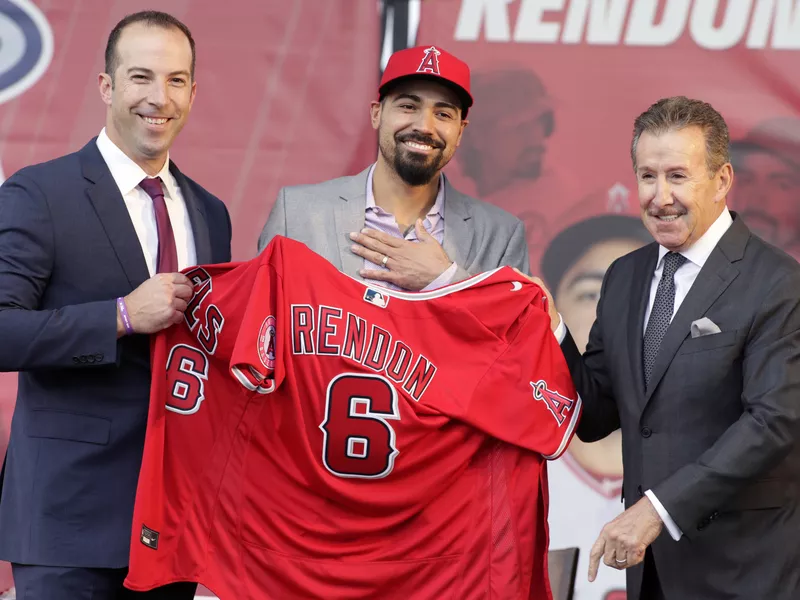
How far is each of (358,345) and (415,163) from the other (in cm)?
50

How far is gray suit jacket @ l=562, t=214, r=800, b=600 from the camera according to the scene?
183 cm

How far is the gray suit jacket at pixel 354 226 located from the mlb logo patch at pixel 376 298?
0.18 meters

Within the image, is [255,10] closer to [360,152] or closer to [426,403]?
[360,152]

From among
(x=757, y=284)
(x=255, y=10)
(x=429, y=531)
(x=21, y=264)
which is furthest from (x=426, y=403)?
(x=255, y=10)

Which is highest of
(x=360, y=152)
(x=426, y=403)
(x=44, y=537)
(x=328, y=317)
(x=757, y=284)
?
(x=360, y=152)

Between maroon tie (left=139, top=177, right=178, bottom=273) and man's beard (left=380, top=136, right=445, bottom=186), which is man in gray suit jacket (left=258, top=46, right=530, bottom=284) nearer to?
man's beard (left=380, top=136, right=445, bottom=186)

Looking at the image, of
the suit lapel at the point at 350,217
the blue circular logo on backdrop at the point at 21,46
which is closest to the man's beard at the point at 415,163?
the suit lapel at the point at 350,217

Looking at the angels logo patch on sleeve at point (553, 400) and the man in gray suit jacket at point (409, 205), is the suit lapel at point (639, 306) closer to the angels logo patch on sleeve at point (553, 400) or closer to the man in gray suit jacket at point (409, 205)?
the angels logo patch on sleeve at point (553, 400)

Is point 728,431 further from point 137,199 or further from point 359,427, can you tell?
point 137,199

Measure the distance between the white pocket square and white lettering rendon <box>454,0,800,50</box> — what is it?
1.31 meters

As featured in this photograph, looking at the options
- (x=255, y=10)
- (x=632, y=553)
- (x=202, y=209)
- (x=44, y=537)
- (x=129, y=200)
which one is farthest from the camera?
(x=255, y=10)

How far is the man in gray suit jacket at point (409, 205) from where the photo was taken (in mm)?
2203

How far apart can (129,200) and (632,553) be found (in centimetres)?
123

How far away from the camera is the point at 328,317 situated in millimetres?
1942
